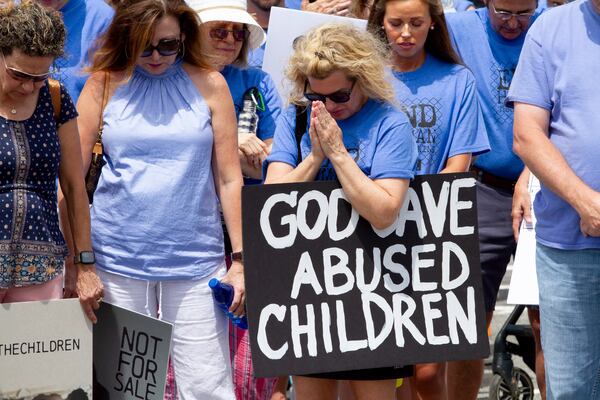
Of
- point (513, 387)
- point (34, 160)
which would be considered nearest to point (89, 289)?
point (34, 160)

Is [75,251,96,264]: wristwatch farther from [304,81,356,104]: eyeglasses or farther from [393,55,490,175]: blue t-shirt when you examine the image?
[393,55,490,175]: blue t-shirt

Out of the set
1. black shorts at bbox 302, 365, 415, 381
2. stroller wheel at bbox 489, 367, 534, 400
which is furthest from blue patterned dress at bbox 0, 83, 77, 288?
stroller wheel at bbox 489, 367, 534, 400

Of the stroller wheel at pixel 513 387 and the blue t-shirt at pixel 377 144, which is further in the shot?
the stroller wheel at pixel 513 387

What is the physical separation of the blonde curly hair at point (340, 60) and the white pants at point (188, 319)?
33.4 inches

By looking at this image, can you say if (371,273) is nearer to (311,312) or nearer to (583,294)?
(311,312)

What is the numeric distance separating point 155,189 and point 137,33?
1.95 feet

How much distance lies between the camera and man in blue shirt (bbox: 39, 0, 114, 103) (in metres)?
5.66

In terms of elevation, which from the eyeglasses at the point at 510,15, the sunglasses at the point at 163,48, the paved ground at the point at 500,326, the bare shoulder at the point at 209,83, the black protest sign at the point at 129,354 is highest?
the eyeglasses at the point at 510,15

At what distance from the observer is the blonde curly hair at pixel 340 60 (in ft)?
15.4

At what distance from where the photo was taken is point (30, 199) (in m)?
4.62

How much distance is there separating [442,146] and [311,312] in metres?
1.16

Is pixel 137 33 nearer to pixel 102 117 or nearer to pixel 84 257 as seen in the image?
pixel 102 117

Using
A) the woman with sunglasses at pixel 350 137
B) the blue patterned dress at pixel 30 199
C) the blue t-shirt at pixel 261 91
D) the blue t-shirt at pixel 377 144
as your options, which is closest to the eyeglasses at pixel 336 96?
the woman with sunglasses at pixel 350 137

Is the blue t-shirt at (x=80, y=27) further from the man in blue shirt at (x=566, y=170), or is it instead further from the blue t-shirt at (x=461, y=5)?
the blue t-shirt at (x=461, y=5)
